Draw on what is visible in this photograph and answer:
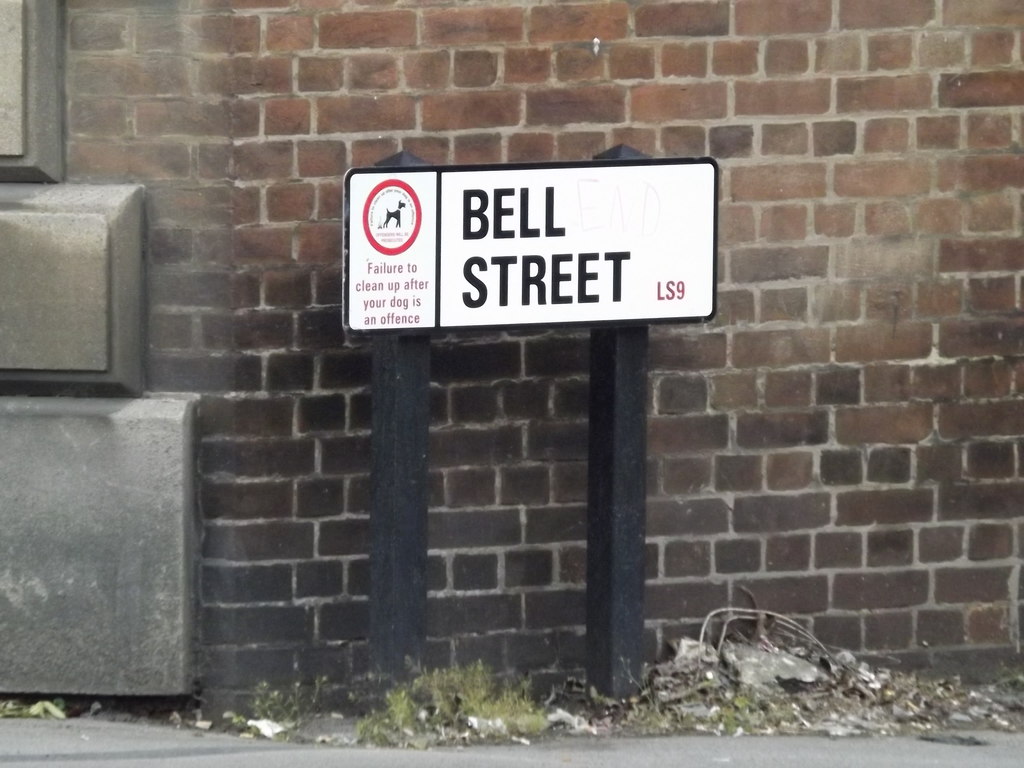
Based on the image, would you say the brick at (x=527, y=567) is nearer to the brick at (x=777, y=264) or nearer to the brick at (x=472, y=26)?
the brick at (x=777, y=264)

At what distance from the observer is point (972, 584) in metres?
4.91

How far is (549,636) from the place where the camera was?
15.7 ft

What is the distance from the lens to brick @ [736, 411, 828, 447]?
4.80 meters

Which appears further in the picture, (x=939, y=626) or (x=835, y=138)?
(x=939, y=626)

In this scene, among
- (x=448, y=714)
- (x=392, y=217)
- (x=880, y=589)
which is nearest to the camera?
(x=392, y=217)

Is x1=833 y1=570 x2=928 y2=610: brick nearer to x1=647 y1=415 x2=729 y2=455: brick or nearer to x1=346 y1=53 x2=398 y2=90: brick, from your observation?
x1=647 y1=415 x2=729 y2=455: brick

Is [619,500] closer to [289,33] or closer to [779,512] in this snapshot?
[779,512]

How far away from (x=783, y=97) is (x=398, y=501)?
179 cm

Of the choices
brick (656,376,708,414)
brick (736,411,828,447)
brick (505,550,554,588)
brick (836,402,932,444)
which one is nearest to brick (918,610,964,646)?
brick (836,402,932,444)

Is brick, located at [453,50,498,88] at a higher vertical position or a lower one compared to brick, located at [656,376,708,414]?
higher

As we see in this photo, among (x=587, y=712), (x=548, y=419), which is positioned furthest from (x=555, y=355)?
(x=587, y=712)

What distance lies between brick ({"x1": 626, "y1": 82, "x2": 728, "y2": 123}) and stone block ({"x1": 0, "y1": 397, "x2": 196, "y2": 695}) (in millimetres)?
1686

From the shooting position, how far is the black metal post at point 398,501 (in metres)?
4.23

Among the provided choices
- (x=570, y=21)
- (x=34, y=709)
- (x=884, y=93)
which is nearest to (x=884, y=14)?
(x=884, y=93)
